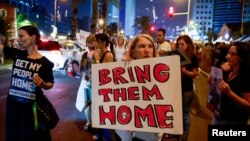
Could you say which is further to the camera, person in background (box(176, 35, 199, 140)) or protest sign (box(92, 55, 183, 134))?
person in background (box(176, 35, 199, 140))

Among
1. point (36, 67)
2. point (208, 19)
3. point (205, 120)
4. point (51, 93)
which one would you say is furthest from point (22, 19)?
point (208, 19)

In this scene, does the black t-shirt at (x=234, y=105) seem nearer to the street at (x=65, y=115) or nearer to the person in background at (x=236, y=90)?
the person in background at (x=236, y=90)

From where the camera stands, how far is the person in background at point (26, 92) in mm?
4070

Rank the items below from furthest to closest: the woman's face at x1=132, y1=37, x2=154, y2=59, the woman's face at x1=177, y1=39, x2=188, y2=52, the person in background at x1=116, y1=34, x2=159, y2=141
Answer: the woman's face at x1=177, y1=39, x2=188, y2=52 → the woman's face at x1=132, y1=37, x2=154, y2=59 → the person in background at x1=116, y1=34, x2=159, y2=141

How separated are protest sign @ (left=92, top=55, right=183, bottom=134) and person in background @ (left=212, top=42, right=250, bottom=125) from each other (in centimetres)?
88

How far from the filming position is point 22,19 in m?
47.2

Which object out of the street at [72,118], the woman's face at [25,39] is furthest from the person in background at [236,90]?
the street at [72,118]

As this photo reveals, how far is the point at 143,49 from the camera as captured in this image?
154 inches

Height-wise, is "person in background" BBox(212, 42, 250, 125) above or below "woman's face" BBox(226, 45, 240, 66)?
below

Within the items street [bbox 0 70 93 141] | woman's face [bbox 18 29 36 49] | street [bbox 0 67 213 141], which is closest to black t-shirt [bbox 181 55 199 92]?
street [bbox 0 67 213 141]

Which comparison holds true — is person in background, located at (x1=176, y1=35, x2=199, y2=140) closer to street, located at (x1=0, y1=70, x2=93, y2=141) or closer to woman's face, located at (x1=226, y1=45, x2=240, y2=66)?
woman's face, located at (x1=226, y1=45, x2=240, y2=66)

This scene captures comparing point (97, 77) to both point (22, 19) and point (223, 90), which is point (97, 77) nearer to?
point (223, 90)

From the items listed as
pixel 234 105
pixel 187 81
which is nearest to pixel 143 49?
pixel 234 105

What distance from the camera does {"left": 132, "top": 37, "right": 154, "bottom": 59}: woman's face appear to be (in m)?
3.91
